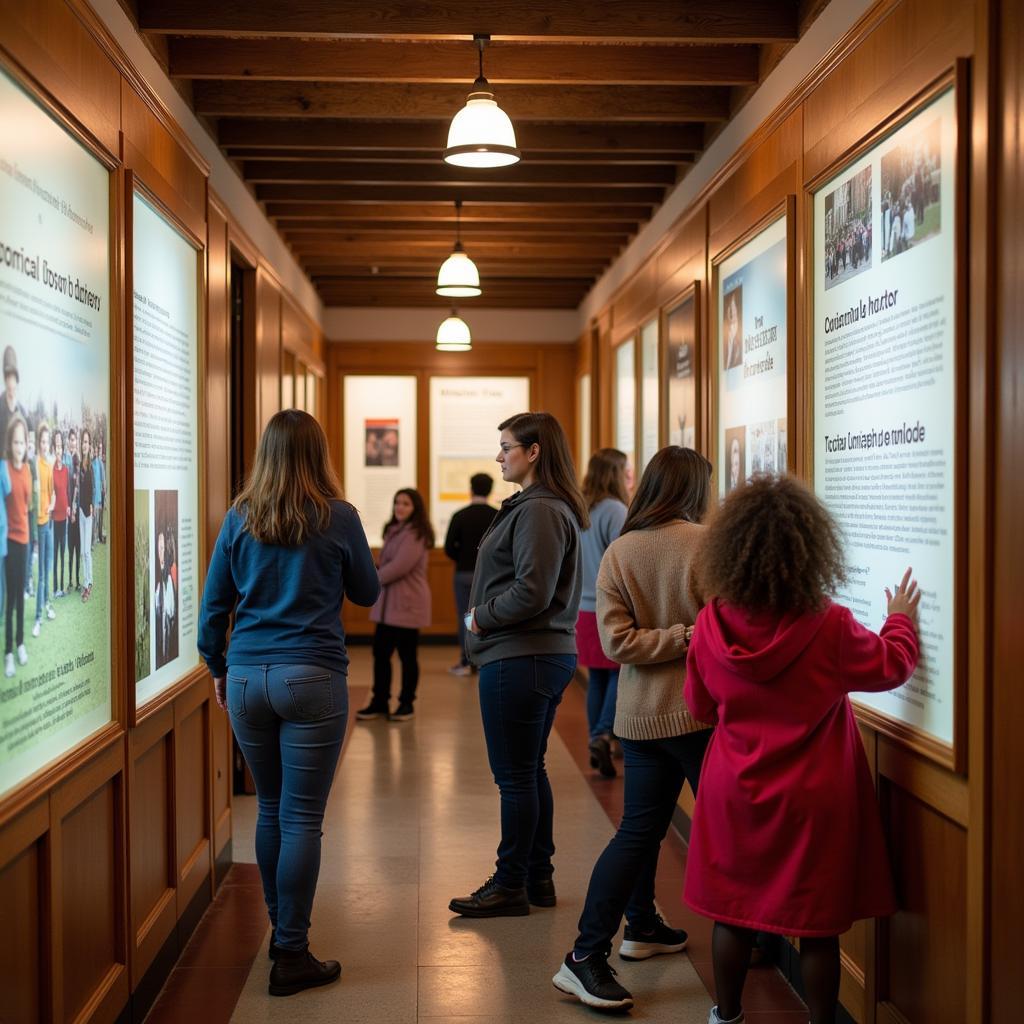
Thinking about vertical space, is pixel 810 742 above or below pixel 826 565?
below

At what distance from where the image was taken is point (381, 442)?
500 inches

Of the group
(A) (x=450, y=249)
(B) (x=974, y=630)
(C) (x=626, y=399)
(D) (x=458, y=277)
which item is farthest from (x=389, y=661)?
(B) (x=974, y=630)

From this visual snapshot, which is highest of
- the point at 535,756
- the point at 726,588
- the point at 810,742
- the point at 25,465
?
the point at 25,465

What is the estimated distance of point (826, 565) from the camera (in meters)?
2.87

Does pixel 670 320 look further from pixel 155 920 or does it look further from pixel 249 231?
pixel 155 920

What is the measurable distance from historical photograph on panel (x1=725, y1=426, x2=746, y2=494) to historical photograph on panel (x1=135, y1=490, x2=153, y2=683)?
2.13 metres

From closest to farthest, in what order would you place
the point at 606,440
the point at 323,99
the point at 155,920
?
the point at 155,920
the point at 323,99
the point at 606,440

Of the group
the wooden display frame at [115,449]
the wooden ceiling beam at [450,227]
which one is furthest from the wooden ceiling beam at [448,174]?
the wooden display frame at [115,449]

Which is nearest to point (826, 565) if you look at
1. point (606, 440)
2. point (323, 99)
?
point (323, 99)

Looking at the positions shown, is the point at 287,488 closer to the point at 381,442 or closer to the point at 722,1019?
the point at 722,1019

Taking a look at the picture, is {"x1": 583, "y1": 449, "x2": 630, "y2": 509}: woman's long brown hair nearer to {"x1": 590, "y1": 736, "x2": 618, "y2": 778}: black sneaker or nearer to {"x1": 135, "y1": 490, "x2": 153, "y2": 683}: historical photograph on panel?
{"x1": 590, "y1": 736, "x2": 618, "y2": 778}: black sneaker

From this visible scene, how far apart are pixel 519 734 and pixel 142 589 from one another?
1.32m

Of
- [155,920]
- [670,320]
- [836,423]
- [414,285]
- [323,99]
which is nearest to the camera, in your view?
[836,423]

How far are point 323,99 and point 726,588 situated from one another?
11.6ft
